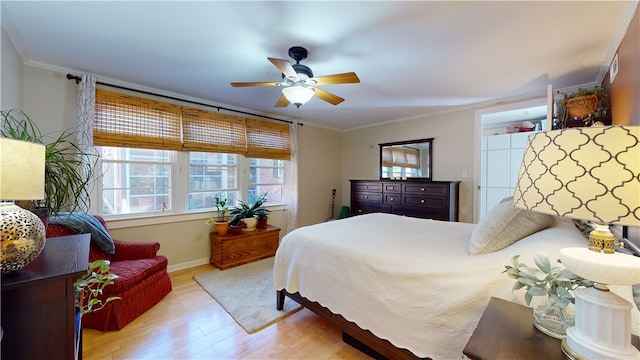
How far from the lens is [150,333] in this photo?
195cm

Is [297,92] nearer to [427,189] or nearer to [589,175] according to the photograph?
[589,175]

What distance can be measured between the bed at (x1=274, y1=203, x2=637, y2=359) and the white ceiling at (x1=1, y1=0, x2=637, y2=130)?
4.49 ft

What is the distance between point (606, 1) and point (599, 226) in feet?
5.71

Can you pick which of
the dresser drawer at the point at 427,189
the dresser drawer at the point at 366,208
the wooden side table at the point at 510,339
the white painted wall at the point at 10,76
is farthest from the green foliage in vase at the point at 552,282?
the dresser drawer at the point at 366,208

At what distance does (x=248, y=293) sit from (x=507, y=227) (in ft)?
7.76

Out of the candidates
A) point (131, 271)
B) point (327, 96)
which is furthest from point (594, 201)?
point (131, 271)

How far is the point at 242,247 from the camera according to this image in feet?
11.3

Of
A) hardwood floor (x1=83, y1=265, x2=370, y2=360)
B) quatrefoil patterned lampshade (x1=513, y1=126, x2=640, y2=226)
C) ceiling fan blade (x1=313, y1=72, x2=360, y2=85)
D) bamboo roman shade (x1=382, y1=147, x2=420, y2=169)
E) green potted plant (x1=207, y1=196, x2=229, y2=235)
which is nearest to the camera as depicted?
quatrefoil patterned lampshade (x1=513, y1=126, x2=640, y2=226)

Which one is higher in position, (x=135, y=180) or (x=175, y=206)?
(x=135, y=180)

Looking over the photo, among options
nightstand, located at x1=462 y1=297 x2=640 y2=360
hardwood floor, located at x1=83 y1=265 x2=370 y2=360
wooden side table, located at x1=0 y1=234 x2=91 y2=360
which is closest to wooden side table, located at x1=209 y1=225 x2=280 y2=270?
hardwood floor, located at x1=83 y1=265 x2=370 y2=360

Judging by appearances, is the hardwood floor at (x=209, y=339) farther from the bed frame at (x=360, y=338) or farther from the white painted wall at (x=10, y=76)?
the white painted wall at (x=10, y=76)

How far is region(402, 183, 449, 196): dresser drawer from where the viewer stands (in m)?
3.65

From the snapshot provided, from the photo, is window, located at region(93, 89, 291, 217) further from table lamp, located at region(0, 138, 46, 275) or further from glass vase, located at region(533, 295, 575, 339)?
glass vase, located at region(533, 295, 575, 339)

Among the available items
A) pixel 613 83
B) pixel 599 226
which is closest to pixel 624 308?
pixel 599 226
